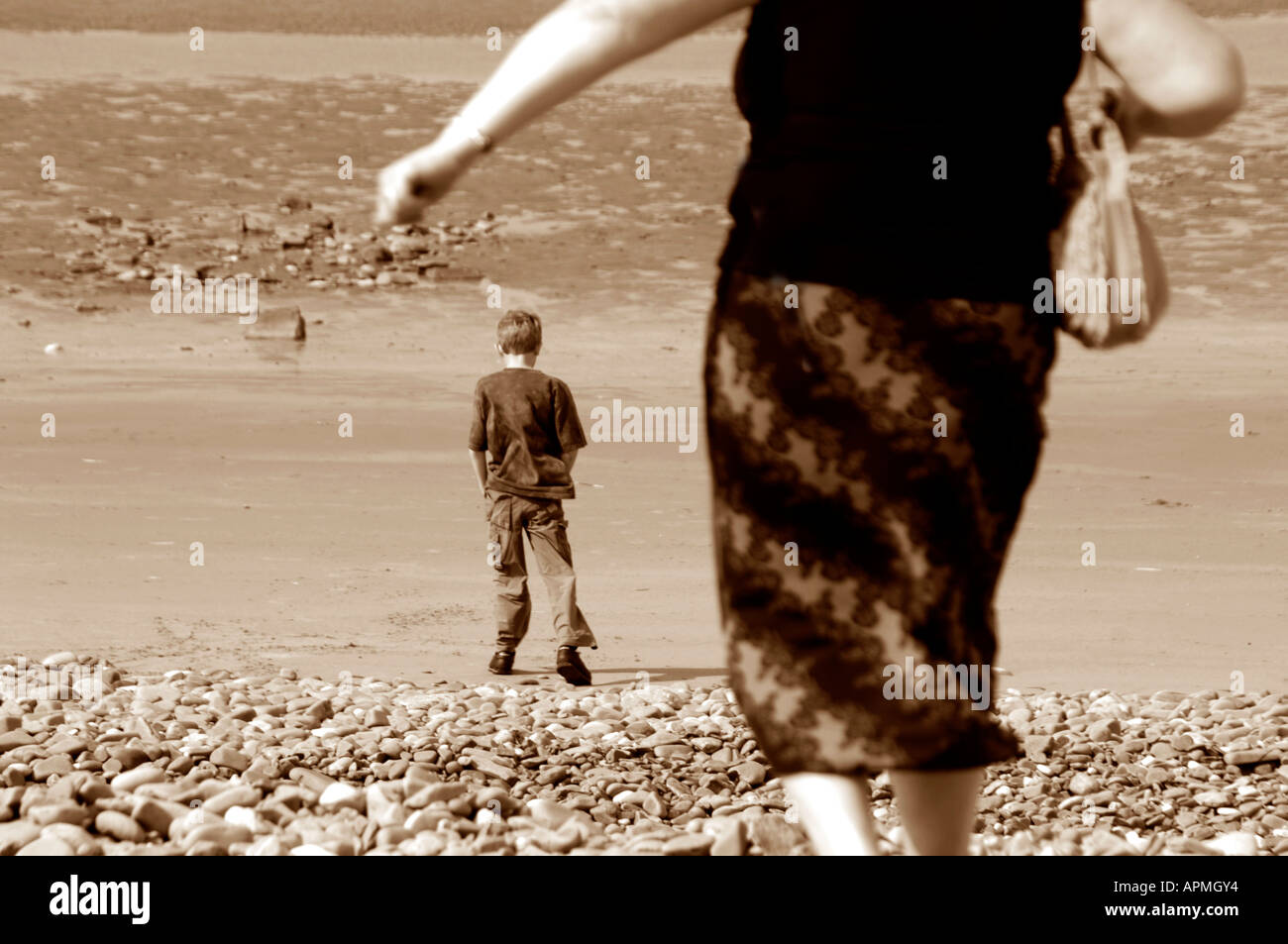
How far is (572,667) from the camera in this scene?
7.30m

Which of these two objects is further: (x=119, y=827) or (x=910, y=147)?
(x=119, y=827)

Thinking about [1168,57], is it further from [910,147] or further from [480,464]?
[480,464]

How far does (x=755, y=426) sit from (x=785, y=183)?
0.32 metres

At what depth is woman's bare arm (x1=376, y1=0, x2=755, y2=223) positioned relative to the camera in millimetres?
2219

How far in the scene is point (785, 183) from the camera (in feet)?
7.96

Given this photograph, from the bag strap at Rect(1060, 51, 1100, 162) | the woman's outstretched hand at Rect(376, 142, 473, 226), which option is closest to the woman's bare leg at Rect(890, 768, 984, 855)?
the bag strap at Rect(1060, 51, 1100, 162)

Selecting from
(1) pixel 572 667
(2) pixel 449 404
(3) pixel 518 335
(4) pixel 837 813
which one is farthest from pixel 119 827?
(2) pixel 449 404

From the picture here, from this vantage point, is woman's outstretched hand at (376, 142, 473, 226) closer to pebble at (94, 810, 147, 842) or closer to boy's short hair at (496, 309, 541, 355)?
pebble at (94, 810, 147, 842)

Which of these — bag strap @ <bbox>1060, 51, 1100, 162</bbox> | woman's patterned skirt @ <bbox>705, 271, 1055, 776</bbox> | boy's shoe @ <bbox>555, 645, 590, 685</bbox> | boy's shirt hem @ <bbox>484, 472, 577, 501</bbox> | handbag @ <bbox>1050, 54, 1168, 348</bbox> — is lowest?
boy's shoe @ <bbox>555, 645, 590, 685</bbox>

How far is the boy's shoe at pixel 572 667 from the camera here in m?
7.30

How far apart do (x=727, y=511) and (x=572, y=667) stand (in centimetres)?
492

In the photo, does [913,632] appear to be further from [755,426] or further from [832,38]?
[832,38]

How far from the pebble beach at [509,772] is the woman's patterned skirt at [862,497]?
29 cm

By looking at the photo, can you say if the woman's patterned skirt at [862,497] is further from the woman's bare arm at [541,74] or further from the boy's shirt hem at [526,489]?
the boy's shirt hem at [526,489]
